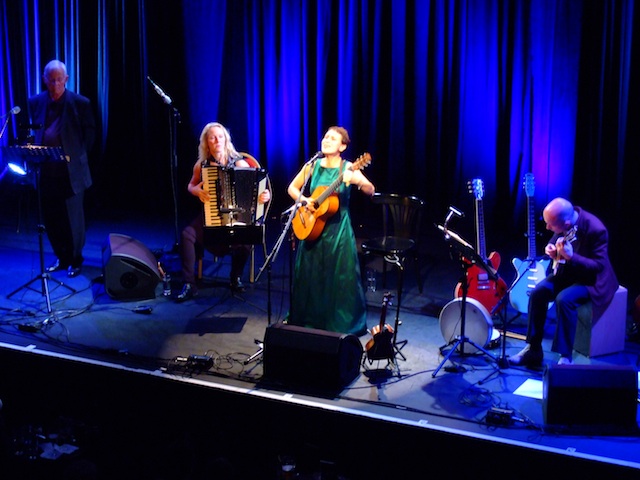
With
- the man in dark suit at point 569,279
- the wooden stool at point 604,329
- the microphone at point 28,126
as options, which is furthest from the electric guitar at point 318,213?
the microphone at point 28,126

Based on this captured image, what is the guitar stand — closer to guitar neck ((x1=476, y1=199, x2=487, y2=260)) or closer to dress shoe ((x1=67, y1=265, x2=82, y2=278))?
guitar neck ((x1=476, y1=199, x2=487, y2=260))

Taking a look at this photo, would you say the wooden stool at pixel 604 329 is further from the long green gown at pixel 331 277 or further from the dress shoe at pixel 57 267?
the dress shoe at pixel 57 267

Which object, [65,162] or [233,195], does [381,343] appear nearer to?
[233,195]

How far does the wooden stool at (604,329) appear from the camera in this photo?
613 centimetres

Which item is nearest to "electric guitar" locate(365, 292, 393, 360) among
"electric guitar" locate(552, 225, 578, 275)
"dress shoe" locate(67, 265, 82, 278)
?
"electric guitar" locate(552, 225, 578, 275)

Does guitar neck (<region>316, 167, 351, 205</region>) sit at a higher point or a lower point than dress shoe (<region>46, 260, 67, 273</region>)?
higher

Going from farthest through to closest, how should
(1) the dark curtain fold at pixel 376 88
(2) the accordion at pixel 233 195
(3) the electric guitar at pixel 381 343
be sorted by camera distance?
(1) the dark curtain fold at pixel 376 88
(2) the accordion at pixel 233 195
(3) the electric guitar at pixel 381 343

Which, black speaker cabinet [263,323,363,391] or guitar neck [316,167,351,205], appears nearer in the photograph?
black speaker cabinet [263,323,363,391]

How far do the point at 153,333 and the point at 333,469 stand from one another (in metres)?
2.64

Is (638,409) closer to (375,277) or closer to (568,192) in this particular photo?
(568,192)

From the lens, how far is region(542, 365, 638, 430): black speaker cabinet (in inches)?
197

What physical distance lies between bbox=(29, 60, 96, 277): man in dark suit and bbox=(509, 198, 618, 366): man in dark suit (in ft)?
15.1

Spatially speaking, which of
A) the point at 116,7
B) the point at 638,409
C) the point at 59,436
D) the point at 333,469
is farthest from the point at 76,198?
the point at 638,409

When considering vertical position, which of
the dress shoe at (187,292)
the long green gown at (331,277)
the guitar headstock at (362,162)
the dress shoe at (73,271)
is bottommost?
the dress shoe at (187,292)
